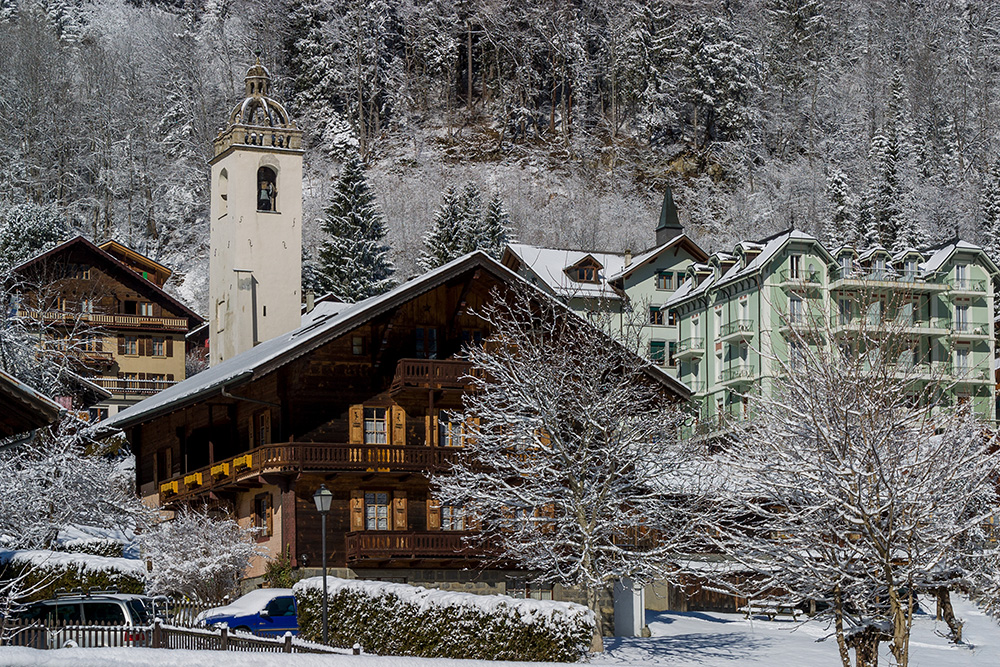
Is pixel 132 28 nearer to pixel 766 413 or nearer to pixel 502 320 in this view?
pixel 502 320

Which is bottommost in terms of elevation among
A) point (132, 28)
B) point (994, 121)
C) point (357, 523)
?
point (357, 523)

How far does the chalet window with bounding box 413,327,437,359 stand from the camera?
41.9 metres

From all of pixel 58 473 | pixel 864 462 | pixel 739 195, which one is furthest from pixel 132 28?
pixel 864 462

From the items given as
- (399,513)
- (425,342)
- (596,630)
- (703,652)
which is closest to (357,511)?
(399,513)

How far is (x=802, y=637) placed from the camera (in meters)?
39.0

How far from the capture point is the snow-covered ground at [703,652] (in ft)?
67.3

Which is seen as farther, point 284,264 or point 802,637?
point 284,264

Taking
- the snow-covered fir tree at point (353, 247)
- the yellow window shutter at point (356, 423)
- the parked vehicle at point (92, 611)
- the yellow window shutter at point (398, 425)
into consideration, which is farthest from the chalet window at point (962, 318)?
the parked vehicle at point (92, 611)

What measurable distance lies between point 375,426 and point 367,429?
0.86ft

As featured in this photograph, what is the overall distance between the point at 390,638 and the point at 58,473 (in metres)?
21.0

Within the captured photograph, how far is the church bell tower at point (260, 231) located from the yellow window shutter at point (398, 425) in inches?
781

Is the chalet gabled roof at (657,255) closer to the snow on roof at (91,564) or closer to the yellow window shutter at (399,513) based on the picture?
the yellow window shutter at (399,513)

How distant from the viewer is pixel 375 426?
41.5m

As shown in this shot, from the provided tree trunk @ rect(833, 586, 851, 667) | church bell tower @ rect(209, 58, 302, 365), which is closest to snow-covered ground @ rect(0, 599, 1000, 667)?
tree trunk @ rect(833, 586, 851, 667)
